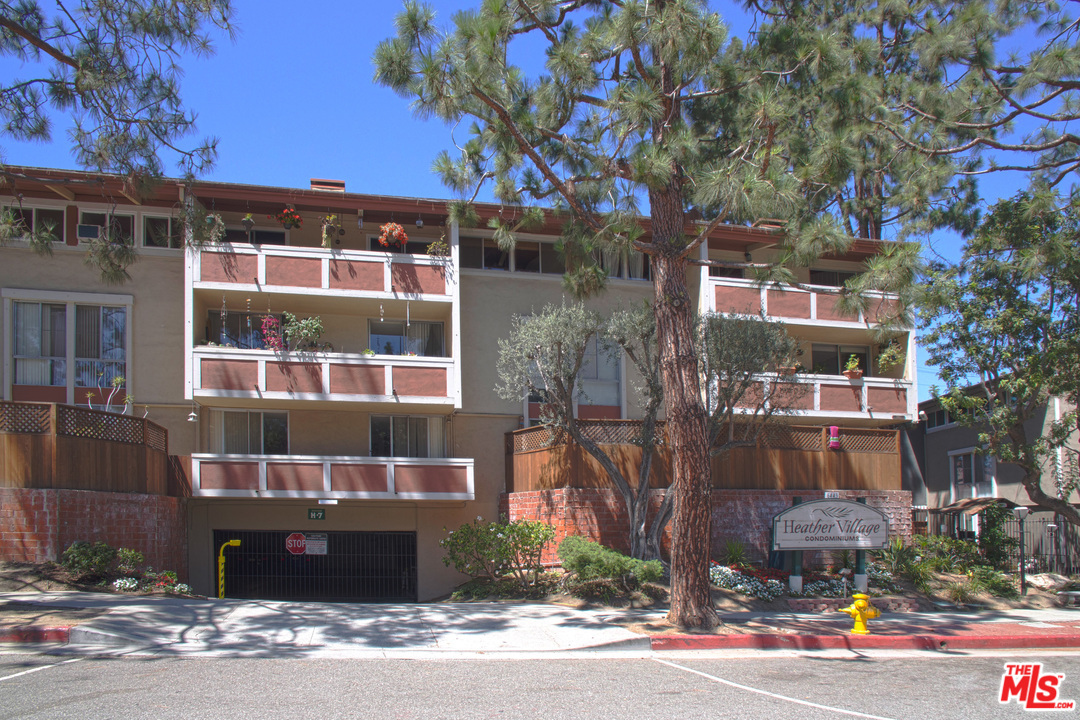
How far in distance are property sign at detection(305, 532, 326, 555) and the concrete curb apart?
34.3 ft

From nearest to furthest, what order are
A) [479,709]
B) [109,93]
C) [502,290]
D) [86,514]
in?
[479,709]
[109,93]
[86,514]
[502,290]

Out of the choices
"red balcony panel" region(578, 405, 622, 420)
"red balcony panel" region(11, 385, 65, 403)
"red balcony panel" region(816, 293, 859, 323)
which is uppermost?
"red balcony panel" region(816, 293, 859, 323)

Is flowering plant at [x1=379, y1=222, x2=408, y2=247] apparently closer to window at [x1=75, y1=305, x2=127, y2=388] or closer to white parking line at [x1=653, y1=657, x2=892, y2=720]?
window at [x1=75, y1=305, x2=127, y2=388]

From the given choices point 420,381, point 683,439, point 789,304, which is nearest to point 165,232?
point 420,381

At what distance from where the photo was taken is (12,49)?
12820mm

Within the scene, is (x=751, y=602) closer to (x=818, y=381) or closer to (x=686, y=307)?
(x=686, y=307)

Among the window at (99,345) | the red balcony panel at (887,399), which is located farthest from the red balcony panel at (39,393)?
the red balcony panel at (887,399)

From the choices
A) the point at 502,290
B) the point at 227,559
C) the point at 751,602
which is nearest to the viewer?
the point at 751,602

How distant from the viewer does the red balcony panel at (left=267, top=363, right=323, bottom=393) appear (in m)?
18.4

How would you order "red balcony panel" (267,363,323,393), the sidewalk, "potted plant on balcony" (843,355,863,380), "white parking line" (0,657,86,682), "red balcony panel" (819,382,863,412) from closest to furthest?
"white parking line" (0,657,86,682)
the sidewalk
"red balcony panel" (267,363,323,393)
"red balcony panel" (819,382,863,412)
"potted plant on balcony" (843,355,863,380)

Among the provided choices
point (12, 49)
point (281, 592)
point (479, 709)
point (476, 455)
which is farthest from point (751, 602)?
point (12, 49)

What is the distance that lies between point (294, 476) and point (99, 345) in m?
5.26

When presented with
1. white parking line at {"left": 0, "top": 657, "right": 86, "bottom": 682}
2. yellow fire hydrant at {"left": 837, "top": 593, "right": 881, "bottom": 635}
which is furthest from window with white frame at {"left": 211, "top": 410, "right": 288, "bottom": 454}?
yellow fire hydrant at {"left": 837, "top": 593, "right": 881, "bottom": 635}

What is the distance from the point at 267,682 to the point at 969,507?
17484 millimetres
